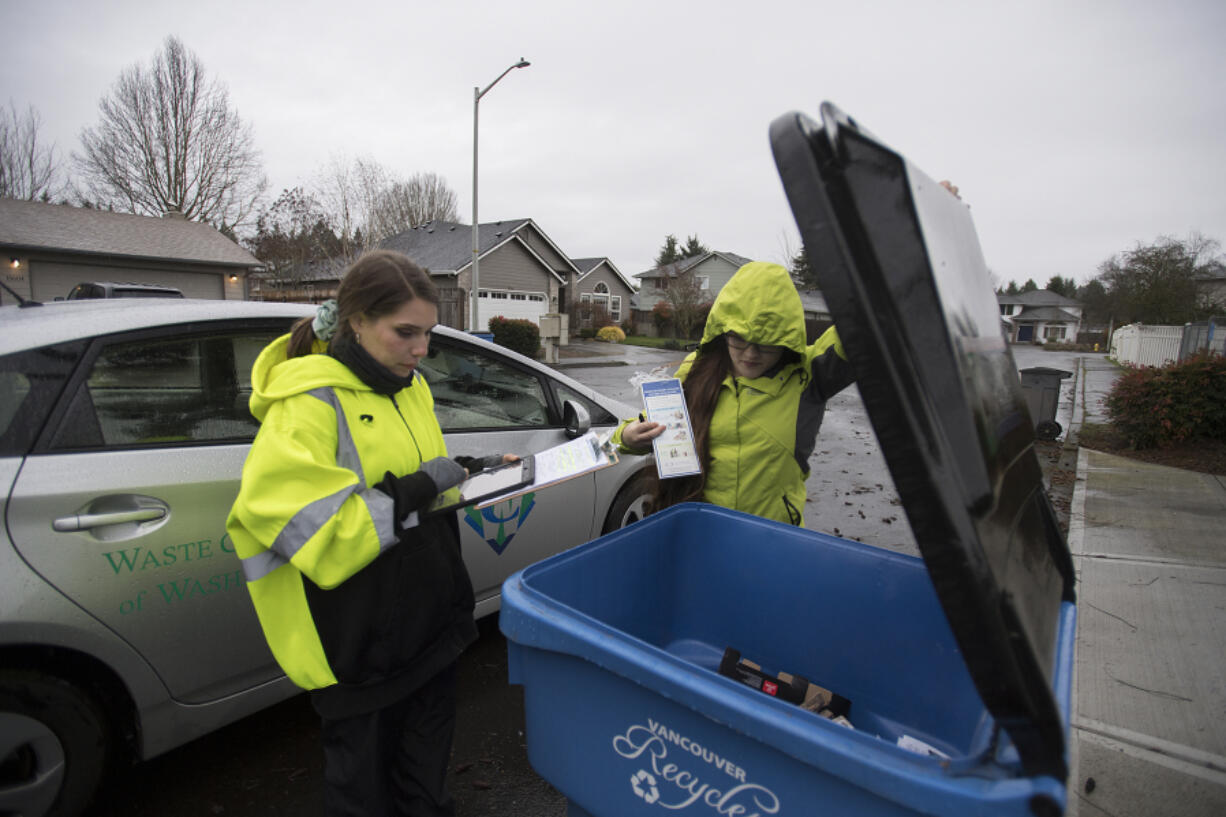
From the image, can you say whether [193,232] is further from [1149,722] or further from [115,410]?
[1149,722]

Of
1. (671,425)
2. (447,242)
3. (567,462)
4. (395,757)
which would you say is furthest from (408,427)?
(447,242)

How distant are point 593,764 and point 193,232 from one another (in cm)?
2767

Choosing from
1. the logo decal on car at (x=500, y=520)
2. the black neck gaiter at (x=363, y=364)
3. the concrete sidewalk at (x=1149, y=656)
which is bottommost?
the concrete sidewalk at (x=1149, y=656)

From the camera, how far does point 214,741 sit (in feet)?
8.61

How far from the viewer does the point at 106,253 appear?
19.0 m

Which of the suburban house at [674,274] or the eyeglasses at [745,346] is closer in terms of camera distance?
the eyeglasses at [745,346]

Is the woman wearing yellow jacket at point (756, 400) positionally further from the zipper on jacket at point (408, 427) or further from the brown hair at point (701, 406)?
the zipper on jacket at point (408, 427)

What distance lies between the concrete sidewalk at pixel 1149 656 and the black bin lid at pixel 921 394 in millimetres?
2101

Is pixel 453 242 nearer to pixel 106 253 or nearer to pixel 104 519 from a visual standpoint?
pixel 106 253

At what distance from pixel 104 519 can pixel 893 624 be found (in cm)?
232

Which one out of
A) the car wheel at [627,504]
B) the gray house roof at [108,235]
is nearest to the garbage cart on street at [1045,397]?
the car wheel at [627,504]

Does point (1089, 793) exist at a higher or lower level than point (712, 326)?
lower

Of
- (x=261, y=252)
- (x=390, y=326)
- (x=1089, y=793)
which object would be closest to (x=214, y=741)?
(x=390, y=326)

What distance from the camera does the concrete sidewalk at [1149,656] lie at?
2.34 m
